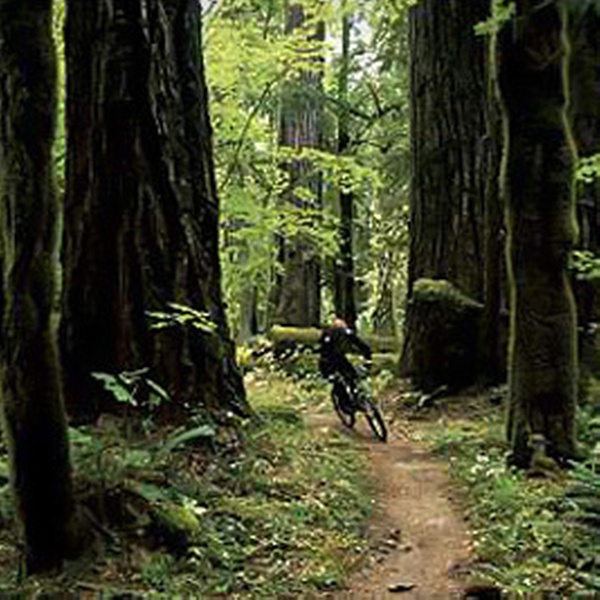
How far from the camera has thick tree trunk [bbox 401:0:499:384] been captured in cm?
1412

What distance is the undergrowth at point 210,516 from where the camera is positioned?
560cm

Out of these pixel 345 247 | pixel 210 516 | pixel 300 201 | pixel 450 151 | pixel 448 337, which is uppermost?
pixel 450 151

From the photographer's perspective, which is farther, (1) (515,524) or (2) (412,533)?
(2) (412,533)

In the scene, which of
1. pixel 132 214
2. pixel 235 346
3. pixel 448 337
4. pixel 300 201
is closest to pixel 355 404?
pixel 235 346

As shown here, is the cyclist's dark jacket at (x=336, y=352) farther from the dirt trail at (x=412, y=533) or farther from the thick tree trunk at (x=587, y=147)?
the thick tree trunk at (x=587, y=147)

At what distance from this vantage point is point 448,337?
13266 mm

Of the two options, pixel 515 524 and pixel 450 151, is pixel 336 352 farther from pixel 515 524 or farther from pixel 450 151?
pixel 515 524

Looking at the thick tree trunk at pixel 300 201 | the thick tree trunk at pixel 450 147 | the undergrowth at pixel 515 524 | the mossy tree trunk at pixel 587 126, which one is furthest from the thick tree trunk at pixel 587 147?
the thick tree trunk at pixel 300 201

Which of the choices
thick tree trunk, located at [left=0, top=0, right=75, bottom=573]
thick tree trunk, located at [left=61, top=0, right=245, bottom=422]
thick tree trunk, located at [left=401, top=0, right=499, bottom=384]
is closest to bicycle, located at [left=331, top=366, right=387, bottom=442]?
thick tree trunk, located at [left=401, top=0, right=499, bottom=384]

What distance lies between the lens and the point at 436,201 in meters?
14.4

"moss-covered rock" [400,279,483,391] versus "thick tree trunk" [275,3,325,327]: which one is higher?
"thick tree trunk" [275,3,325,327]

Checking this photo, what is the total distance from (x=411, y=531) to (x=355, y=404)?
13.8 ft

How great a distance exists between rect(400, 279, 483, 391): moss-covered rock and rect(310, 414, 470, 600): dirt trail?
9.67 feet

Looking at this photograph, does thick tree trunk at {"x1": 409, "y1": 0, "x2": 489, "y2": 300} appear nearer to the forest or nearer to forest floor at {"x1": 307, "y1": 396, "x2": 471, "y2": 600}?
the forest
